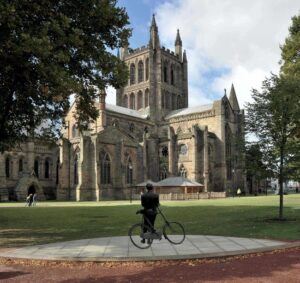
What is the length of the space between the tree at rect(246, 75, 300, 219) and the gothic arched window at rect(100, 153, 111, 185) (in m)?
36.2

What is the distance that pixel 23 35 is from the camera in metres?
13.0

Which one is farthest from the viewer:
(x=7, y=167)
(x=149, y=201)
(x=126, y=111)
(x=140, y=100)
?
(x=140, y=100)

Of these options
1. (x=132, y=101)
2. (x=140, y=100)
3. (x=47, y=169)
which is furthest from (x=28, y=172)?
(x=132, y=101)

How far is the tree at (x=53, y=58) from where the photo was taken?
13922mm

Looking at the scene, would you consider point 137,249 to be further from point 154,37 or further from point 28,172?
point 154,37

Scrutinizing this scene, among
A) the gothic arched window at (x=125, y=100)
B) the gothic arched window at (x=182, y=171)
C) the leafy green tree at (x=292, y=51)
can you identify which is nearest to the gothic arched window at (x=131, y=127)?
the gothic arched window at (x=182, y=171)

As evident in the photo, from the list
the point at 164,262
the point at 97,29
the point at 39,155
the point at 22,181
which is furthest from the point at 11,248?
the point at 39,155

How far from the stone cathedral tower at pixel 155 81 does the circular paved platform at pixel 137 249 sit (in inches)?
2539

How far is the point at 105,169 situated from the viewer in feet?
180

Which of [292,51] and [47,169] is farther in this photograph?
[47,169]

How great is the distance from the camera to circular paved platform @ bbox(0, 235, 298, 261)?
1013cm

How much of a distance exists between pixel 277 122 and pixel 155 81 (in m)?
61.1

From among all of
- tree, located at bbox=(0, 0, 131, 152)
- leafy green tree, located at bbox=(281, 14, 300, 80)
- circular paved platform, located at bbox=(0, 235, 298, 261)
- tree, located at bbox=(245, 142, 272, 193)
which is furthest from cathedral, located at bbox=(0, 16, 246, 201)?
circular paved platform, located at bbox=(0, 235, 298, 261)

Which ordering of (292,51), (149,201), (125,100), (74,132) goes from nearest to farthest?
(149,201) < (292,51) < (74,132) < (125,100)
